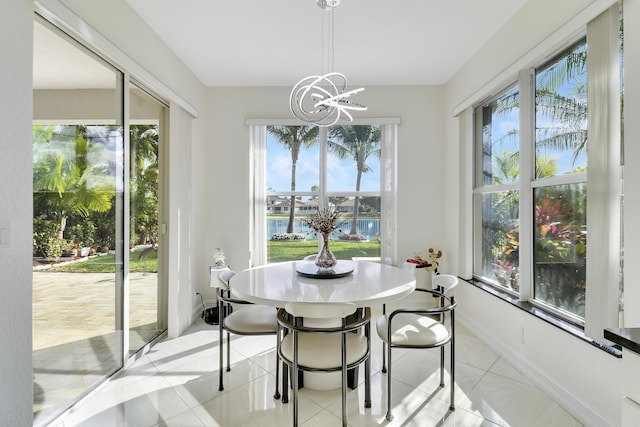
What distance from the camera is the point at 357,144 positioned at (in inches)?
159

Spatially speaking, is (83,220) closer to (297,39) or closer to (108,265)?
(108,265)

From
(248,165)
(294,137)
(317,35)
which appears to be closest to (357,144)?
(294,137)

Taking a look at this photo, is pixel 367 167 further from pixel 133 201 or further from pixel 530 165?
pixel 133 201

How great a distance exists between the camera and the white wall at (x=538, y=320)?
175 cm

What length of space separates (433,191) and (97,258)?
11.0 feet

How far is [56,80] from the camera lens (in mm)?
1836

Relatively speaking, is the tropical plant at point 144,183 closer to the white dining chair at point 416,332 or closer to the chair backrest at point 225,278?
the chair backrest at point 225,278

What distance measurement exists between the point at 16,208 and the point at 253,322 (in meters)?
1.41

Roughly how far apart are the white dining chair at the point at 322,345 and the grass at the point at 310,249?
1965 millimetres

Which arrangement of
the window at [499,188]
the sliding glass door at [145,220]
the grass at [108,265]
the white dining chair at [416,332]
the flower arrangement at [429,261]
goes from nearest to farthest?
1. the white dining chair at [416,332]
2. the grass at [108,265]
3. the sliding glass door at [145,220]
4. the window at [499,188]
5. the flower arrangement at [429,261]

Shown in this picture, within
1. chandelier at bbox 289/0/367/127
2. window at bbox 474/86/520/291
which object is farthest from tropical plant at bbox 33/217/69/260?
window at bbox 474/86/520/291

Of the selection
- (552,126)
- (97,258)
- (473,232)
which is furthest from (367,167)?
(97,258)

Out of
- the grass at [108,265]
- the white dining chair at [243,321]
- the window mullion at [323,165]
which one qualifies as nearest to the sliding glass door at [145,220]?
the grass at [108,265]

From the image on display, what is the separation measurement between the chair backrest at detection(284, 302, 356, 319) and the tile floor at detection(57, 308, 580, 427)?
2.39 feet
